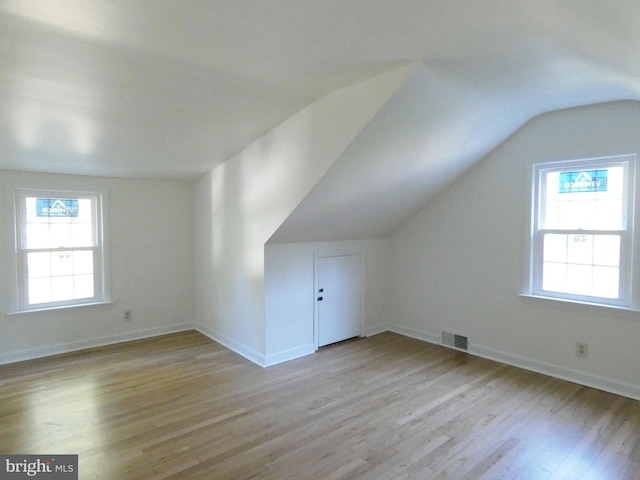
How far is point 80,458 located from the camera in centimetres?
221

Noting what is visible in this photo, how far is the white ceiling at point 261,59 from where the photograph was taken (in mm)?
1596

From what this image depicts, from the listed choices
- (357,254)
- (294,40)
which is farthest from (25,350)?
(294,40)

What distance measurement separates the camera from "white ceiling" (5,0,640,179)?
1.60 m

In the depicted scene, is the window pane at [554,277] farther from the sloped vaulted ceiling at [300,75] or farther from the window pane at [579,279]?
the sloped vaulted ceiling at [300,75]

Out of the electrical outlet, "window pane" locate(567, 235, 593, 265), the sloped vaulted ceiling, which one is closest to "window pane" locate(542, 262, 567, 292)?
"window pane" locate(567, 235, 593, 265)

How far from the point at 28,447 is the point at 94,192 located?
273 cm

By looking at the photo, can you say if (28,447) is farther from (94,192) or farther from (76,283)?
(94,192)

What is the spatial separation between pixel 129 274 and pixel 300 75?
11.1 ft

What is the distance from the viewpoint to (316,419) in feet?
8.73

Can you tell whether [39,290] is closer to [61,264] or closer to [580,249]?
[61,264]

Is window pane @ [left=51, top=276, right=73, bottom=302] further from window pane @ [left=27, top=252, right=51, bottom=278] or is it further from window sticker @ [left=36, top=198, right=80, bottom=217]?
window sticker @ [left=36, top=198, right=80, bottom=217]

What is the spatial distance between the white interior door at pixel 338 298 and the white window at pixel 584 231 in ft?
6.17

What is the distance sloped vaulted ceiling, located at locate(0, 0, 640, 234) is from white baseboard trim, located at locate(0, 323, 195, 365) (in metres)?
1.93

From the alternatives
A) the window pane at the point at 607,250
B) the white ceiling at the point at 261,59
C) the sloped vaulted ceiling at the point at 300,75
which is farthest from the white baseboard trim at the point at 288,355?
the window pane at the point at 607,250
